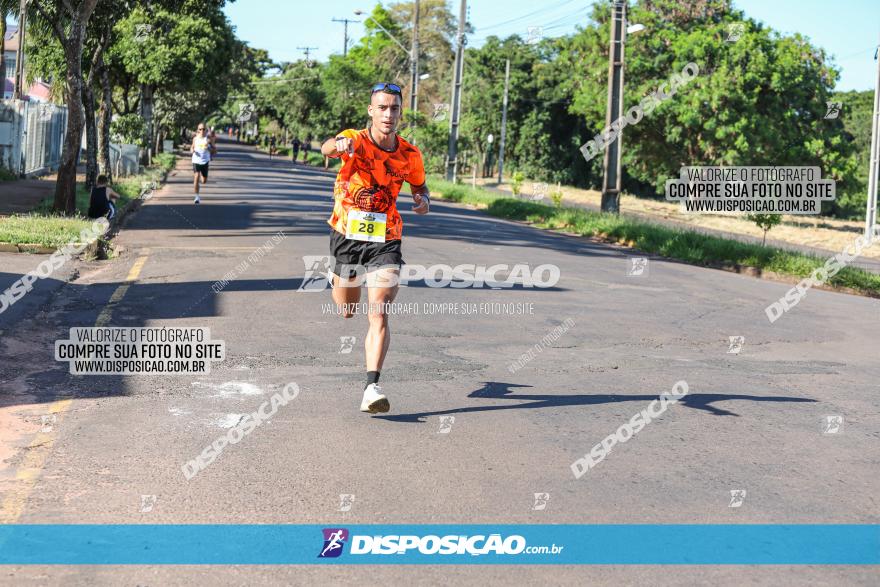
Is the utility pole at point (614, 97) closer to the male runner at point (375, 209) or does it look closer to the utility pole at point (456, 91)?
the utility pole at point (456, 91)

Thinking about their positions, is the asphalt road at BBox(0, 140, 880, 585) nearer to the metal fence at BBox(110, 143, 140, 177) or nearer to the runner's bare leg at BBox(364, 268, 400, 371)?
the runner's bare leg at BBox(364, 268, 400, 371)

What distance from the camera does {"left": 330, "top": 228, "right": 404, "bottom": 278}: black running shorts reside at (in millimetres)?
7031

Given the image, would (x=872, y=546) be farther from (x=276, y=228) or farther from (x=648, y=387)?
(x=276, y=228)

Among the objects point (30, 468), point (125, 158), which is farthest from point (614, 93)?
point (30, 468)

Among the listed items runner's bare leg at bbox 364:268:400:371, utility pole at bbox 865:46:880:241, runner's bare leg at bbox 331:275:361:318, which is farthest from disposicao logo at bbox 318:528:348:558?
utility pole at bbox 865:46:880:241

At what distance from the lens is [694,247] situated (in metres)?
22.5

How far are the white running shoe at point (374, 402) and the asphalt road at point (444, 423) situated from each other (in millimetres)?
111

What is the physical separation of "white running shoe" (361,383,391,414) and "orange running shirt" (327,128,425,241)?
101 centimetres

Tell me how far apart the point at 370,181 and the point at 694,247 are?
1659 centimetres

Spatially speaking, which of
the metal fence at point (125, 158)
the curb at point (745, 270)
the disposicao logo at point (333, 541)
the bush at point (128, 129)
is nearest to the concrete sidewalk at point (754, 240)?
the curb at point (745, 270)

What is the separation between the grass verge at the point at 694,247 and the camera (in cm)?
1972

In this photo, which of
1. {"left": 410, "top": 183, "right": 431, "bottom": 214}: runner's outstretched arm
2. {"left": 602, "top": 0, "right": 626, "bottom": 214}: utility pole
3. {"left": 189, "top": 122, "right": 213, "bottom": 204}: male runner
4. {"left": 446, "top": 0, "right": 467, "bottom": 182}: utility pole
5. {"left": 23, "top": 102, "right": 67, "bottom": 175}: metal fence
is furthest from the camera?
{"left": 446, "top": 0, "right": 467, "bottom": 182}: utility pole

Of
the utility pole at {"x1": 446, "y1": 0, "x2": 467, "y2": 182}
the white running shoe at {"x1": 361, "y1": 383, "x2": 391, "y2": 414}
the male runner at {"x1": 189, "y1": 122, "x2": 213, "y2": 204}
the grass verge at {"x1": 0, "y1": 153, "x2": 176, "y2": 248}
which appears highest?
the utility pole at {"x1": 446, "y1": 0, "x2": 467, "y2": 182}

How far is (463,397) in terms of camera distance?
24.9 feet
